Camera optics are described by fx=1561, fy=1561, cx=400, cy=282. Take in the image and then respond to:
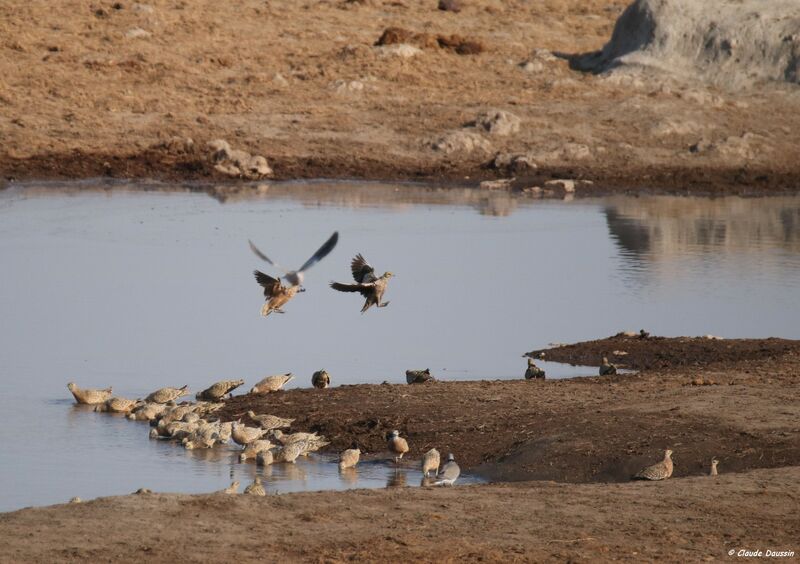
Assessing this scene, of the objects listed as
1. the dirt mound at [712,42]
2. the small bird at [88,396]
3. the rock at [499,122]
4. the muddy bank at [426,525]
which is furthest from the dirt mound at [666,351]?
the dirt mound at [712,42]

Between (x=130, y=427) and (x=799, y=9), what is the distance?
1199 inches

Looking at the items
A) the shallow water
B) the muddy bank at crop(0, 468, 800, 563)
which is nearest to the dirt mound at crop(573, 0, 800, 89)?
the shallow water

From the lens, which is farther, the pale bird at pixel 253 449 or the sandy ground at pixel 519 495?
the pale bird at pixel 253 449

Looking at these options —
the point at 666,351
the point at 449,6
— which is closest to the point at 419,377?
the point at 666,351

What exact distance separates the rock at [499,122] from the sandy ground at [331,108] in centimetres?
16

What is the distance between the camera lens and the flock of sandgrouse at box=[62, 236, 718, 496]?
516 inches

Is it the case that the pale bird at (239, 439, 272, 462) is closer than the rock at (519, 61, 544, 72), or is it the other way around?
the pale bird at (239, 439, 272, 462)

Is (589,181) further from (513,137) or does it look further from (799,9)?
(799,9)

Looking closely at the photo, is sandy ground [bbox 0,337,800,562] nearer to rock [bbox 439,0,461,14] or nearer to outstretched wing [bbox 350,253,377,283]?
outstretched wing [bbox 350,253,377,283]

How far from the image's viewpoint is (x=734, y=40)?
4062cm

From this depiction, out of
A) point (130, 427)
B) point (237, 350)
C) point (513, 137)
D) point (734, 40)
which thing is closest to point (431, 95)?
point (513, 137)

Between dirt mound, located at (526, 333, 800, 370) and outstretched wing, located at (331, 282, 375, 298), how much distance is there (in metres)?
4.29

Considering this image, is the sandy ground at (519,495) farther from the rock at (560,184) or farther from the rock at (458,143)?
the rock at (458,143)

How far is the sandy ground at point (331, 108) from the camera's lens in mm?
35938
